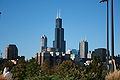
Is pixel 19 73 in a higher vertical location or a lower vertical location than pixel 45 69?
higher

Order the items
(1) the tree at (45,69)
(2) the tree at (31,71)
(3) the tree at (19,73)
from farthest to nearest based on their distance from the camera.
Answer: (1) the tree at (45,69)
(2) the tree at (31,71)
(3) the tree at (19,73)

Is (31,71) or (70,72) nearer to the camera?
(70,72)

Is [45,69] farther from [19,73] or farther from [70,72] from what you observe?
[70,72]

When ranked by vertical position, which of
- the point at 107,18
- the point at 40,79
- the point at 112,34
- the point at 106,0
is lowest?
the point at 40,79

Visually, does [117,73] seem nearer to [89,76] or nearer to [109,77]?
[109,77]

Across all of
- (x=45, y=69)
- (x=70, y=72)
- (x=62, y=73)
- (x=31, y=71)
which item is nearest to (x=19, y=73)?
(x=31, y=71)

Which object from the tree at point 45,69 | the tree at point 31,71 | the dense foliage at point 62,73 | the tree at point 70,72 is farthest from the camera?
the tree at point 45,69

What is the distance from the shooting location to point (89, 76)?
1622 centimetres

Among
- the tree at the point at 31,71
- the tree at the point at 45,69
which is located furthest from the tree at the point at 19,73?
the tree at the point at 45,69

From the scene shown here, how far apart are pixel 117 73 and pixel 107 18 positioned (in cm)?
837

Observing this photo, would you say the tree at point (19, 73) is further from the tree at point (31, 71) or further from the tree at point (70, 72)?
the tree at point (70, 72)

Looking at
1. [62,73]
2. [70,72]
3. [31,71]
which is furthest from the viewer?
[31,71]

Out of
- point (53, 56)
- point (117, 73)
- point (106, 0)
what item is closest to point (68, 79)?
point (117, 73)

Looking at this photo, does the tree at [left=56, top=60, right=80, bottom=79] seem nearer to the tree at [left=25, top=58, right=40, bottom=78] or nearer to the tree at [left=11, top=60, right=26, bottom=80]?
the tree at [left=25, top=58, right=40, bottom=78]
